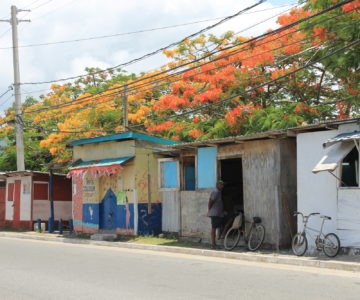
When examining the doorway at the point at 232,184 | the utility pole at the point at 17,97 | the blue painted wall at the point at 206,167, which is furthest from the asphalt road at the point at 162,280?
the utility pole at the point at 17,97

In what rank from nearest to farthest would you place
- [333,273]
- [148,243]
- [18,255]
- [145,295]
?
[145,295] < [333,273] < [18,255] < [148,243]

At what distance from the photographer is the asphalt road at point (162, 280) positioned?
770 cm

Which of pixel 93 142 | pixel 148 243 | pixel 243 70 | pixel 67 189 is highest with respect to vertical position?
pixel 243 70

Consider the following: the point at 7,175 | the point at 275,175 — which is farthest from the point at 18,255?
the point at 7,175

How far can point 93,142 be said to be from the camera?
2048 centimetres

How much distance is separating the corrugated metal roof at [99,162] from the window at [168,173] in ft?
4.49

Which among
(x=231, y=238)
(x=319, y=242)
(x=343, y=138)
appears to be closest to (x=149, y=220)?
(x=231, y=238)

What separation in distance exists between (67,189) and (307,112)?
13.7m

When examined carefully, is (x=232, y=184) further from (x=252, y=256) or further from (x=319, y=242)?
(x=319, y=242)

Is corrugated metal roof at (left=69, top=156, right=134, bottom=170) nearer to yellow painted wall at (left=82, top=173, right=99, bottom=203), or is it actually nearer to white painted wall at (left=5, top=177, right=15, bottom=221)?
yellow painted wall at (left=82, top=173, right=99, bottom=203)

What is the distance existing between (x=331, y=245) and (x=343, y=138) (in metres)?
2.60

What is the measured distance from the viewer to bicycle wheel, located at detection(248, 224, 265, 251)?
13.7 meters

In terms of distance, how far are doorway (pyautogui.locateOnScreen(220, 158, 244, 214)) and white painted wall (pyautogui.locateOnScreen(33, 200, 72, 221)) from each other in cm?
1057

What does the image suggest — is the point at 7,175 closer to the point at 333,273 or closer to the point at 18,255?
the point at 18,255
